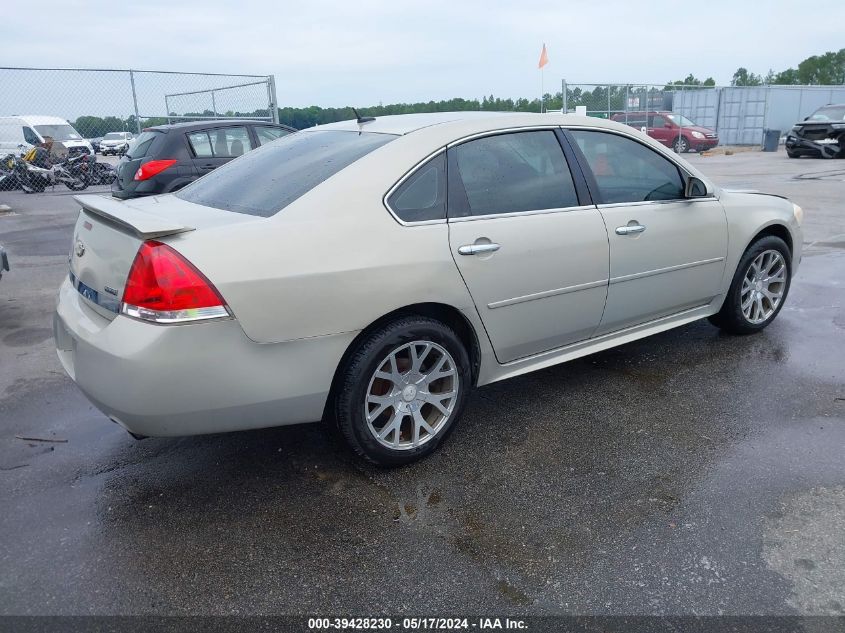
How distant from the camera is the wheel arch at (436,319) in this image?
292 cm

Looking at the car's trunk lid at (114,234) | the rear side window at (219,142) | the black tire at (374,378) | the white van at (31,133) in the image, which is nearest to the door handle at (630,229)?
the black tire at (374,378)

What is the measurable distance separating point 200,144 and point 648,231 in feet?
24.9

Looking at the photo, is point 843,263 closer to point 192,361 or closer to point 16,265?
point 192,361

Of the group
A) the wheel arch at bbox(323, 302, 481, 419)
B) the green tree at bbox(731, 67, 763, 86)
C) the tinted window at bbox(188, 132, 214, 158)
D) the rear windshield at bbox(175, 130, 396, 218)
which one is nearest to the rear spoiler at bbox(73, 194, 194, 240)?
the rear windshield at bbox(175, 130, 396, 218)

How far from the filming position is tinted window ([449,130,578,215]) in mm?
3281

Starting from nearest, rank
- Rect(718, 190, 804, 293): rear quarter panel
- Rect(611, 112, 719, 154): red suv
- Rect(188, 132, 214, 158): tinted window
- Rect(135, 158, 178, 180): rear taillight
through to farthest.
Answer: Rect(718, 190, 804, 293): rear quarter panel
Rect(135, 158, 178, 180): rear taillight
Rect(188, 132, 214, 158): tinted window
Rect(611, 112, 719, 154): red suv

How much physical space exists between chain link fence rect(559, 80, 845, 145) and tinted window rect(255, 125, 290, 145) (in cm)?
982

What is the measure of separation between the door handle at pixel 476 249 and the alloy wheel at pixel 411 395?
1.50ft

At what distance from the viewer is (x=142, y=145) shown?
9719 mm

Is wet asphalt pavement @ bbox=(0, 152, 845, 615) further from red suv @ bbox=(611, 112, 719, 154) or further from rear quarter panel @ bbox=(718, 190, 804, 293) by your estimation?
red suv @ bbox=(611, 112, 719, 154)

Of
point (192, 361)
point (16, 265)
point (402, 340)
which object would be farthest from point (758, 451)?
point (16, 265)

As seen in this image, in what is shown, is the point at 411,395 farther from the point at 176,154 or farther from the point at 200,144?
the point at 200,144

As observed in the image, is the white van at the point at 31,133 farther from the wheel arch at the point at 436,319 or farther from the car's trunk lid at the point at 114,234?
the wheel arch at the point at 436,319

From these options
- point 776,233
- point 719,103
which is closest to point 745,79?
point 719,103
